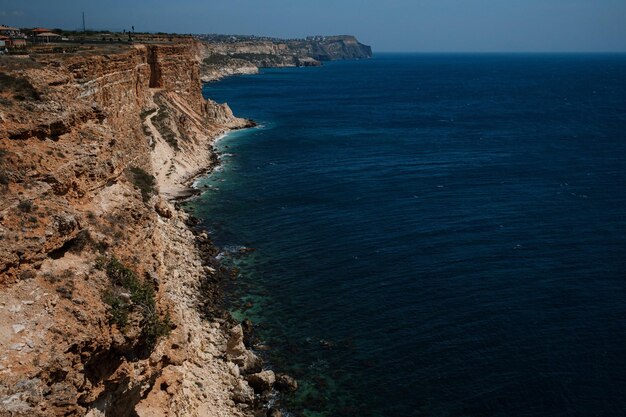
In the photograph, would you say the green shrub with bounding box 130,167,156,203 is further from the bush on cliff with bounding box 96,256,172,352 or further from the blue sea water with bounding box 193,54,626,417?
the bush on cliff with bounding box 96,256,172,352

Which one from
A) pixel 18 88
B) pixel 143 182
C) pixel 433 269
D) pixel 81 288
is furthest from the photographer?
pixel 433 269

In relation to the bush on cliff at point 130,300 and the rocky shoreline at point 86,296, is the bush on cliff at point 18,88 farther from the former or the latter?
the bush on cliff at point 130,300

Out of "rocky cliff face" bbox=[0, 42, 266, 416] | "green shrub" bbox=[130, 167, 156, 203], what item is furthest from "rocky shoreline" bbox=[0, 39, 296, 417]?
"green shrub" bbox=[130, 167, 156, 203]

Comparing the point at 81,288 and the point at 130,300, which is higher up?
the point at 81,288

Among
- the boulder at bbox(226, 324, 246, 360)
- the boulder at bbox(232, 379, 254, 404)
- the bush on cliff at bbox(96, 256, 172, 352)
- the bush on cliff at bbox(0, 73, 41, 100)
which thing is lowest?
the boulder at bbox(232, 379, 254, 404)

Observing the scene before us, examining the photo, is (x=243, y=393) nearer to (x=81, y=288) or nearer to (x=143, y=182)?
(x=81, y=288)

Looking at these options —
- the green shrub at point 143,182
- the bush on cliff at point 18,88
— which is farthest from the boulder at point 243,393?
the bush on cliff at point 18,88

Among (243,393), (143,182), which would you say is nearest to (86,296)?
(243,393)
